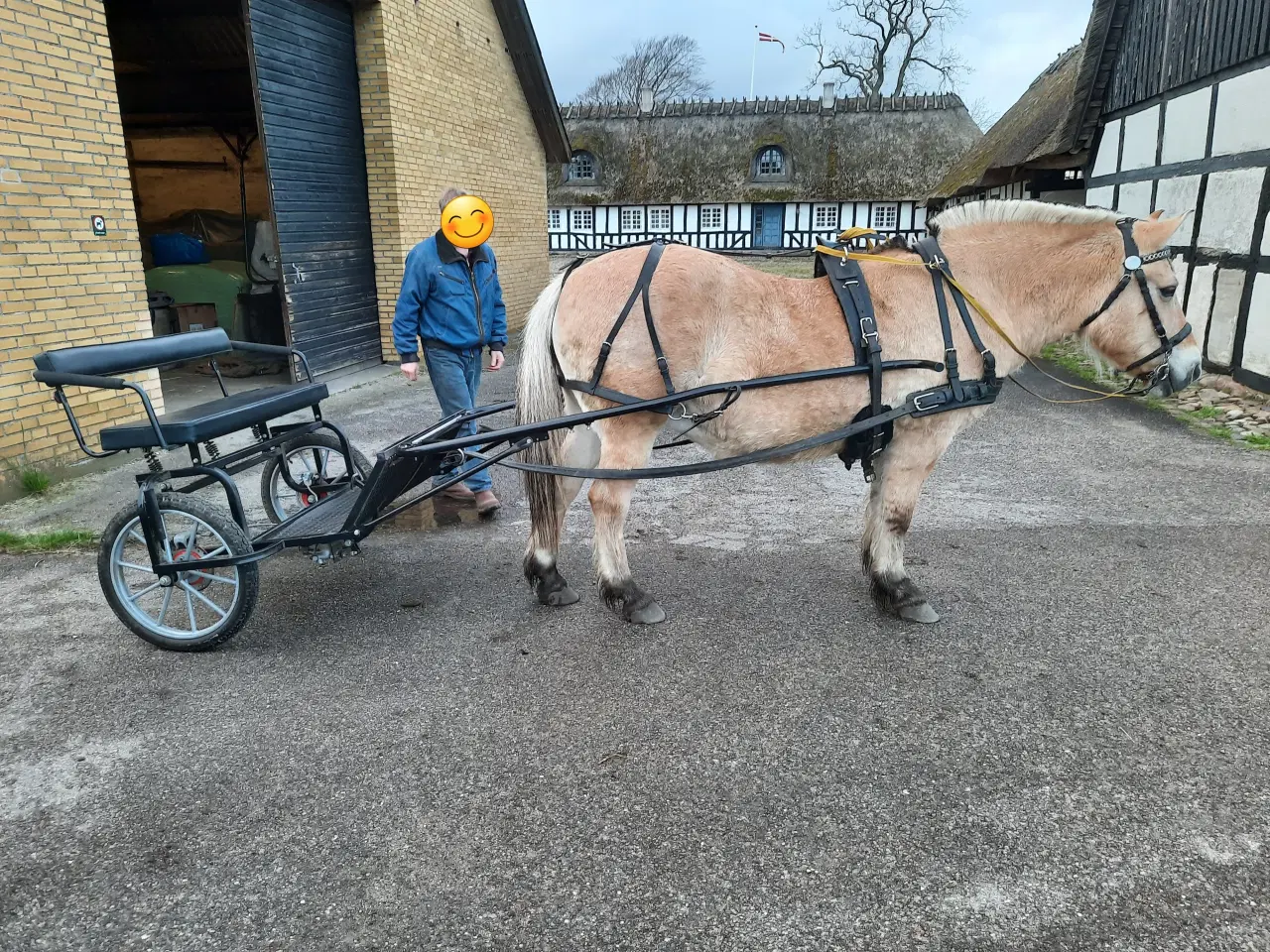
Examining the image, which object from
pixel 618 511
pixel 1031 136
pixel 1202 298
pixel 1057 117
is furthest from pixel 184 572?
pixel 1031 136

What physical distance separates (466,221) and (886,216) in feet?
106

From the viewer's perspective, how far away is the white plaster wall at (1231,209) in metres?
8.15

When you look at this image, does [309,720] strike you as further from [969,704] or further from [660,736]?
[969,704]

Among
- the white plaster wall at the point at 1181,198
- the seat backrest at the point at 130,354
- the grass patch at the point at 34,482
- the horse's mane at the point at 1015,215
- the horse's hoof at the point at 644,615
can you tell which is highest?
the white plaster wall at the point at 1181,198

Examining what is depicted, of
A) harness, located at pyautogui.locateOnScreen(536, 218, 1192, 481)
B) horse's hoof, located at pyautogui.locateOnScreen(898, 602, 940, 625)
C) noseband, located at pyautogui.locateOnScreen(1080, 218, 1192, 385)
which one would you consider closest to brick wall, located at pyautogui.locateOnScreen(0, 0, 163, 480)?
harness, located at pyautogui.locateOnScreen(536, 218, 1192, 481)

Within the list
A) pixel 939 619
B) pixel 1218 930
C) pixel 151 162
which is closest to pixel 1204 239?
pixel 939 619

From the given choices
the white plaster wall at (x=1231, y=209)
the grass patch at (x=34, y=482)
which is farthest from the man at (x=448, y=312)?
the white plaster wall at (x=1231, y=209)

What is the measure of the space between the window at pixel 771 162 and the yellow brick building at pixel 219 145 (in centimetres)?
2083

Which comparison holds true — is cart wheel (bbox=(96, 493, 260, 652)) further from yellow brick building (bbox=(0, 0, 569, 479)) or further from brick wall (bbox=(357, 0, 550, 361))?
brick wall (bbox=(357, 0, 550, 361))

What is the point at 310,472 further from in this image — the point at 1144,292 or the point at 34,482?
the point at 1144,292

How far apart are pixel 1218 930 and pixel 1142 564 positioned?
2.83 m

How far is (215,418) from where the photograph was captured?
3385 millimetres

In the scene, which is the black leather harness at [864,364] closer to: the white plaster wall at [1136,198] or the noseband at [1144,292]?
the noseband at [1144,292]

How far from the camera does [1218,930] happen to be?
2033 mm
